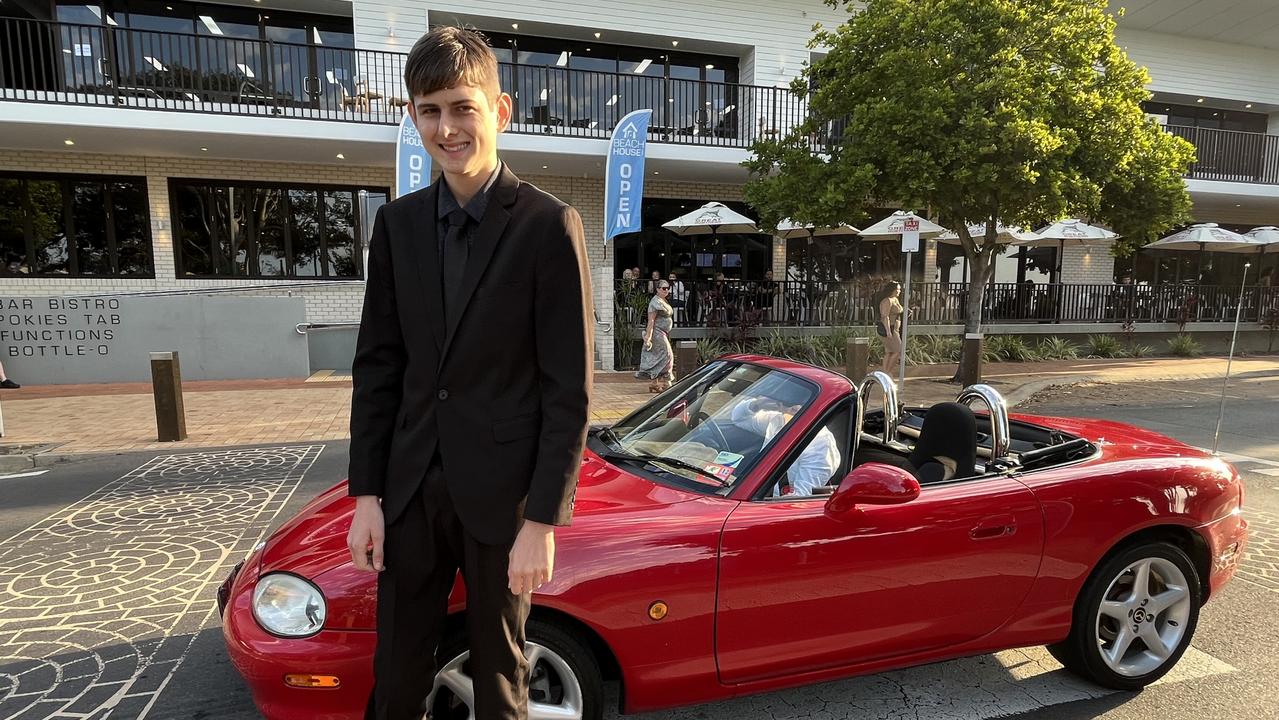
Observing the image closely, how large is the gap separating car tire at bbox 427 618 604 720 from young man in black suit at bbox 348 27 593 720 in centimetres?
39

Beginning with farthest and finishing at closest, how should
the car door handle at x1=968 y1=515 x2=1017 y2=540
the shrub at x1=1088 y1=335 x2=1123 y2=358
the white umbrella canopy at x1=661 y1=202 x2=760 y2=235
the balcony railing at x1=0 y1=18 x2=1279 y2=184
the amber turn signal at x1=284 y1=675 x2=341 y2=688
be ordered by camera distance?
the shrub at x1=1088 y1=335 x2=1123 y2=358, the white umbrella canopy at x1=661 y1=202 x2=760 y2=235, the balcony railing at x1=0 y1=18 x2=1279 y2=184, the car door handle at x1=968 y1=515 x2=1017 y2=540, the amber turn signal at x1=284 y1=675 x2=341 y2=688

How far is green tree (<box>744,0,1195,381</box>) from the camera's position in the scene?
9.35 meters

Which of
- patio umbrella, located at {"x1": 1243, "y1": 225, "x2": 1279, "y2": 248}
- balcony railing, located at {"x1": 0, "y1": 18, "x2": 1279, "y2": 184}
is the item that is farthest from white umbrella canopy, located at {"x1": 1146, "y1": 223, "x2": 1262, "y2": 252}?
balcony railing, located at {"x1": 0, "y1": 18, "x2": 1279, "y2": 184}

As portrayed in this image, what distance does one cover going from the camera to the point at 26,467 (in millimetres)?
6559

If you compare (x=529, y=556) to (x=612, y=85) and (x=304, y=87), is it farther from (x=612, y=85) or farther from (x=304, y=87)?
(x=612, y=85)

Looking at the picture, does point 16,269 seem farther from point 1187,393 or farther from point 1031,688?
point 1187,393

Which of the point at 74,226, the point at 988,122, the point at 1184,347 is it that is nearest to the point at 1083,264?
the point at 1184,347

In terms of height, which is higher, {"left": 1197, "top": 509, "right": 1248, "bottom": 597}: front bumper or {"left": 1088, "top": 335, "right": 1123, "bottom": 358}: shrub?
{"left": 1197, "top": 509, "right": 1248, "bottom": 597}: front bumper

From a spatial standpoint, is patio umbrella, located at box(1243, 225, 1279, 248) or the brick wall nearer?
patio umbrella, located at box(1243, 225, 1279, 248)

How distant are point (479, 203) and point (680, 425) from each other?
172 cm

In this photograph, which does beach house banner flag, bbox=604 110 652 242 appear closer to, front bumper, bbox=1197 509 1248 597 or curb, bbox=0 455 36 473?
curb, bbox=0 455 36 473

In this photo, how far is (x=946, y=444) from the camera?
2.91 m

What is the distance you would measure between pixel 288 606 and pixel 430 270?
49.8 inches

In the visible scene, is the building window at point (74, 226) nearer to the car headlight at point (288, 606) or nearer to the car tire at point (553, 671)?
the car headlight at point (288, 606)
